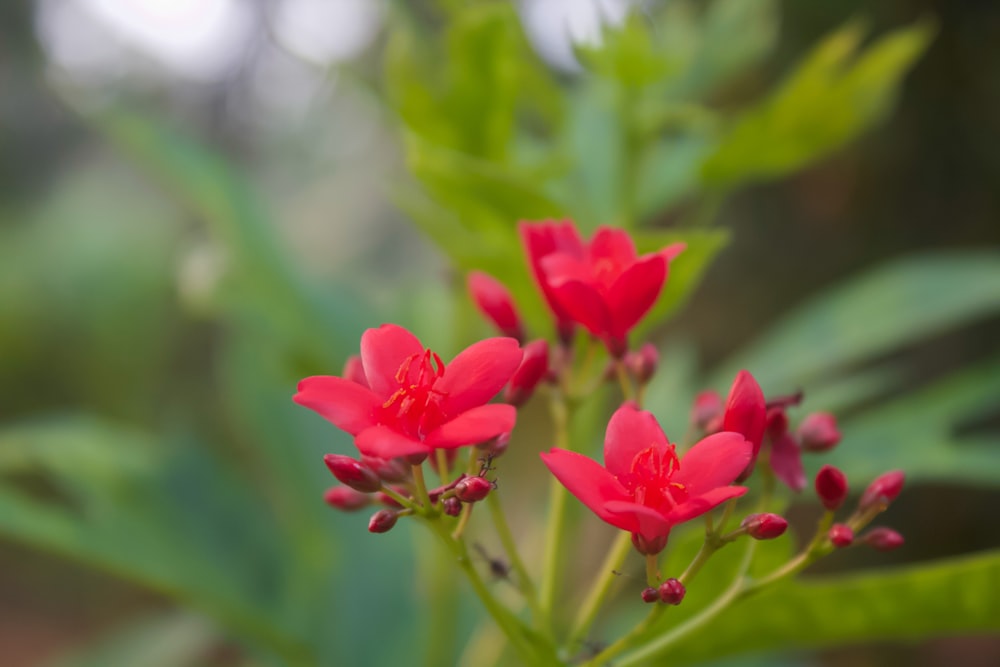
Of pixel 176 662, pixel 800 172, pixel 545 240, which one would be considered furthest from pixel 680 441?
pixel 176 662

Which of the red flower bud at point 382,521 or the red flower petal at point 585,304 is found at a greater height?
the red flower petal at point 585,304

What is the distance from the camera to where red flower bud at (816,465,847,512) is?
0.35 meters

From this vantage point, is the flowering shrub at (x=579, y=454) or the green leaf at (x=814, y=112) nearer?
A: the flowering shrub at (x=579, y=454)

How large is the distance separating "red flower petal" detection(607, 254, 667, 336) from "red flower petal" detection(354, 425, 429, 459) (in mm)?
131

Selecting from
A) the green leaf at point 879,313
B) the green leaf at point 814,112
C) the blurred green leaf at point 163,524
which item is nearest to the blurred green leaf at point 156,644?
the blurred green leaf at point 163,524

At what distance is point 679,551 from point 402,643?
58 cm

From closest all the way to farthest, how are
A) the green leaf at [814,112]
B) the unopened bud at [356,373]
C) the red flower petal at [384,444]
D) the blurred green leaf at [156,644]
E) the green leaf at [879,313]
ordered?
the red flower petal at [384,444], the unopened bud at [356,373], the green leaf at [814,112], the green leaf at [879,313], the blurred green leaf at [156,644]

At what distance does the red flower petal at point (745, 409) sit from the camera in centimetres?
31

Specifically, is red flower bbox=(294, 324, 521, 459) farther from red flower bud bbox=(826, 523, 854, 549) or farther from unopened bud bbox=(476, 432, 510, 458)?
red flower bud bbox=(826, 523, 854, 549)

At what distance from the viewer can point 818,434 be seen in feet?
1.29

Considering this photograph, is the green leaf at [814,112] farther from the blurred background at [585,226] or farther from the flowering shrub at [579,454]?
the flowering shrub at [579,454]

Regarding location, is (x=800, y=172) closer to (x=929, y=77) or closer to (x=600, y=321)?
(x=929, y=77)

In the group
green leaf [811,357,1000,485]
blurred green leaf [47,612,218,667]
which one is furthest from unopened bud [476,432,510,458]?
blurred green leaf [47,612,218,667]

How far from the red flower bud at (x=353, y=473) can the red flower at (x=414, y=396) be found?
1 centimetres
